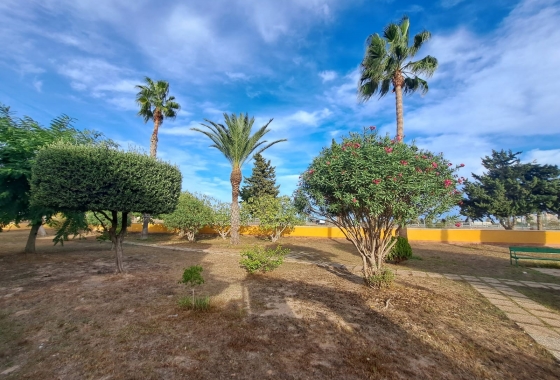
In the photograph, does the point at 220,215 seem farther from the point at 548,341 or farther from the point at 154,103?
the point at 548,341

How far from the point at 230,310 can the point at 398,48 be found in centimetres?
1335

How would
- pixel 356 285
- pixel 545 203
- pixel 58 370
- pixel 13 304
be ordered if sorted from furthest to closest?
pixel 545 203 < pixel 356 285 < pixel 13 304 < pixel 58 370

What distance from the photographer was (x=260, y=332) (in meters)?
4.00

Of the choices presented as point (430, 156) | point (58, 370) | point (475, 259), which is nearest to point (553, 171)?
point (475, 259)

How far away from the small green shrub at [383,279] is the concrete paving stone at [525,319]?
2237 mm

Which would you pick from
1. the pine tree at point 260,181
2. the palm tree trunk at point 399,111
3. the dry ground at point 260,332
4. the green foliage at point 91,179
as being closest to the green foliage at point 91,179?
the green foliage at point 91,179

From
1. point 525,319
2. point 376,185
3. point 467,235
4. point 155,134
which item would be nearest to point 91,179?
point 376,185

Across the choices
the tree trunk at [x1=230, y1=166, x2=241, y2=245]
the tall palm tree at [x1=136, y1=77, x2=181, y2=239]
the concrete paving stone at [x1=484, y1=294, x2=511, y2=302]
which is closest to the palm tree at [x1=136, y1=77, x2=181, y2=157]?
the tall palm tree at [x1=136, y1=77, x2=181, y2=239]

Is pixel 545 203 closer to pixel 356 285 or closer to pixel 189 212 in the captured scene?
pixel 356 285

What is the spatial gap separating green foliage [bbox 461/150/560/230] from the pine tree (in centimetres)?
2362

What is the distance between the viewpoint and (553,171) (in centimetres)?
2434

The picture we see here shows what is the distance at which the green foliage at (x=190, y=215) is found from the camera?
18797 millimetres

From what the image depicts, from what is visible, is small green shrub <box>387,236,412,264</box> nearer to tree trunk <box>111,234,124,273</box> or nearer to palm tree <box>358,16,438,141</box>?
palm tree <box>358,16,438,141</box>

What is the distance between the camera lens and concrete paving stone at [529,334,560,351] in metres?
3.66
